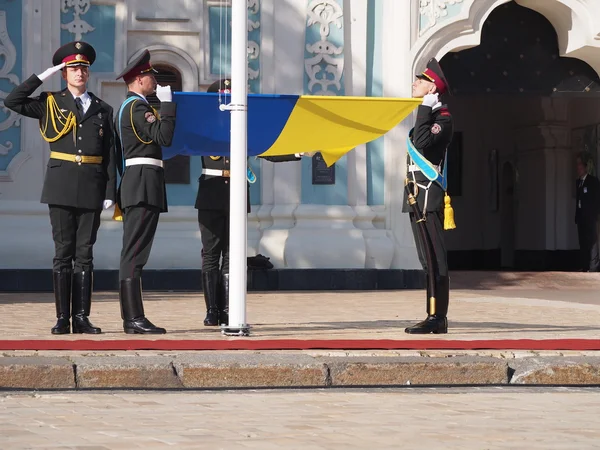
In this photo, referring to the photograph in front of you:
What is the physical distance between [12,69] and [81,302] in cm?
749

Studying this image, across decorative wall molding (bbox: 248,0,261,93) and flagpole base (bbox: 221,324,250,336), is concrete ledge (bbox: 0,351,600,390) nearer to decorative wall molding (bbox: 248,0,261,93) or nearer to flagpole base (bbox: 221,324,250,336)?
flagpole base (bbox: 221,324,250,336)

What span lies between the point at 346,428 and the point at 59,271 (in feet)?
13.0

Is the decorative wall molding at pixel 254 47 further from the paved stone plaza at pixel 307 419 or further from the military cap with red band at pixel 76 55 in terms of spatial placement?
the paved stone plaza at pixel 307 419

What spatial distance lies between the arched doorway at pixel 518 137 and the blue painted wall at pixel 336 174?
176 centimetres

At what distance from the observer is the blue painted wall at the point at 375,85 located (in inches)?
683

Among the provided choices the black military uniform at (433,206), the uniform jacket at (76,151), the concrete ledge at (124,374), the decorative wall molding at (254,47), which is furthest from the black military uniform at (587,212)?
the concrete ledge at (124,374)

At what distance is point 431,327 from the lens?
32.6 feet

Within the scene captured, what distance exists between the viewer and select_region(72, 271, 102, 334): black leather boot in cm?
970

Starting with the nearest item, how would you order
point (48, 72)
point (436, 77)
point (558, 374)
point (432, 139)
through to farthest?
point (558, 374)
point (48, 72)
point (432, 139)
point (436, 77)

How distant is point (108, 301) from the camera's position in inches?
547

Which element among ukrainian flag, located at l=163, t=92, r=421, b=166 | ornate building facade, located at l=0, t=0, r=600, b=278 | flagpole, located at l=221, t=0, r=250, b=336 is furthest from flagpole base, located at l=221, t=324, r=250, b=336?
ornate building facade, located at l=0, t=0, r=600, b=278

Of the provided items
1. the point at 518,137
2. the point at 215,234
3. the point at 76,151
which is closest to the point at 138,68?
the point at 76,151

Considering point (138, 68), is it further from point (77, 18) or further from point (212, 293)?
point (77, 18)

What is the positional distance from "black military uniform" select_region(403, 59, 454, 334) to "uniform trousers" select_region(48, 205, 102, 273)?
229 cm
